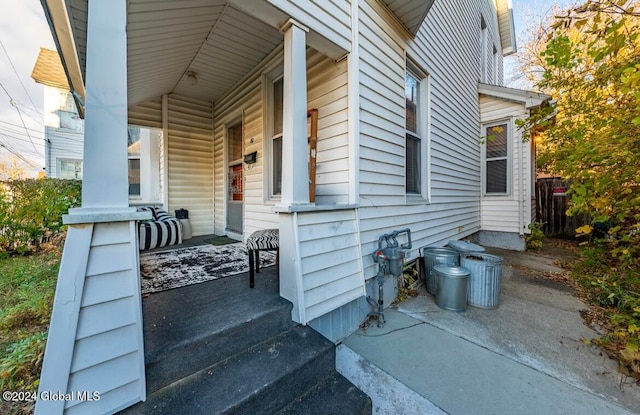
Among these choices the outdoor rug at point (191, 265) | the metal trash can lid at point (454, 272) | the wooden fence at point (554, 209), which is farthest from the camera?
the wooden fence at point (554, 209)

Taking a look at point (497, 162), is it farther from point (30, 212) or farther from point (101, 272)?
point (30, 212)

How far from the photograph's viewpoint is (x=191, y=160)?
16.7ft

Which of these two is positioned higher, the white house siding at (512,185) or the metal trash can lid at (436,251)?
the white house siding at (512,185)

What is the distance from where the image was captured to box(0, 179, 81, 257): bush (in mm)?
3777

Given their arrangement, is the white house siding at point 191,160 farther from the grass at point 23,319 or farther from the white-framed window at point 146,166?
the grass at point 23,319

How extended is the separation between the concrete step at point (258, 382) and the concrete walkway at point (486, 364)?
51 cm

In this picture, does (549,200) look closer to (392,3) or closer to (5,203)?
(392,3)

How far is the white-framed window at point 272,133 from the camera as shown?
3.68m

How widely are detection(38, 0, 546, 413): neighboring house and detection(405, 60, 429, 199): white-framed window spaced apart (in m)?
0.03

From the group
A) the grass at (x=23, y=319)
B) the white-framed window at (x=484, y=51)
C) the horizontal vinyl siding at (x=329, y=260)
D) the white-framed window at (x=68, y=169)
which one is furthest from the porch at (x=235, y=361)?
the white-framed window at (x=68, y=169)

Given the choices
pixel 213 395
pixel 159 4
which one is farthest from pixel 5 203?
pixel 213 395

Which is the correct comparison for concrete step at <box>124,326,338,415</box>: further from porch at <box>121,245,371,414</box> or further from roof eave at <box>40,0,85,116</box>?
roof eave at <box>40,0,85,116</box>

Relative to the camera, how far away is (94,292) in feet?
3.78

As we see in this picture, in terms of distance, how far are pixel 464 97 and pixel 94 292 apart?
268 inches
